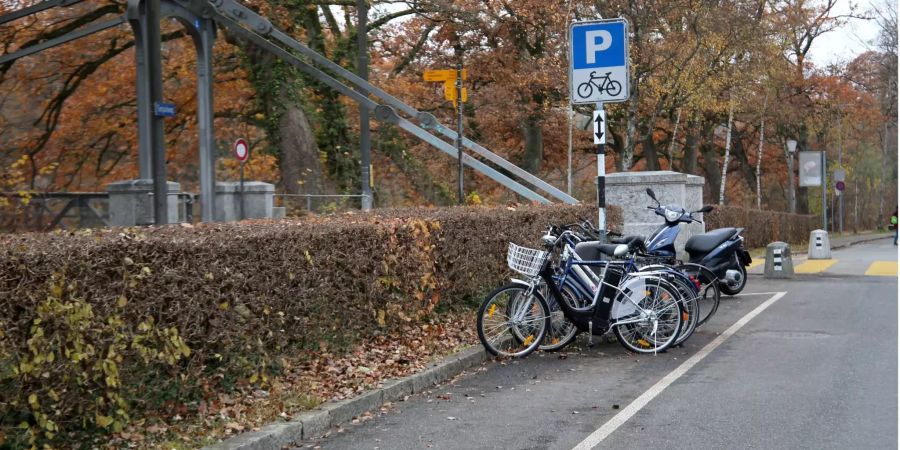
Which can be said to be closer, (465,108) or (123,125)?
(123,125)

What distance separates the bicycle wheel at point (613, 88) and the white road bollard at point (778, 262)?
8.12 metres

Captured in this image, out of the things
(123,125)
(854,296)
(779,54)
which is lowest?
(854,296)

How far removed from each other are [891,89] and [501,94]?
27.9 m

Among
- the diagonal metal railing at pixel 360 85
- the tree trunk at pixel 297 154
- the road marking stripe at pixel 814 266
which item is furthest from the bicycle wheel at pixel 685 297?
the tree trunk at pixel 297 154

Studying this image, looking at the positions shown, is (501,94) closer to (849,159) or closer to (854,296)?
(854,296)

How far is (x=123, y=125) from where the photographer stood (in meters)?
27.8

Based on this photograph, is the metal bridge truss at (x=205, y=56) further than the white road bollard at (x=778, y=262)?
Yes

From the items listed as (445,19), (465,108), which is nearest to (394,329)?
(445,19)

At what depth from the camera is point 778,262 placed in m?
17.9

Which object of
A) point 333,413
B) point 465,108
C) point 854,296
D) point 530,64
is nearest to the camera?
point 333,413

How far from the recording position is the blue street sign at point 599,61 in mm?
10938

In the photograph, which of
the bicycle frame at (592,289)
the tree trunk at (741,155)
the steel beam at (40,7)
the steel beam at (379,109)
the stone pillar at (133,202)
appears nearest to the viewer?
the bicycle frame at (592,289)

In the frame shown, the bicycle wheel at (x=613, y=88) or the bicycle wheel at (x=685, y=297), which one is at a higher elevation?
the bicycle wheel at (x=613, y=88)

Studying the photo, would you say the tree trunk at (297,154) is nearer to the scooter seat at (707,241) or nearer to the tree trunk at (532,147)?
the tree trunk at (532,147)
